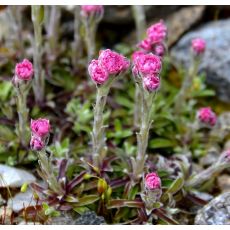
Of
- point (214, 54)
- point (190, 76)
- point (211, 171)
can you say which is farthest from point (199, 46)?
point (211, 171)

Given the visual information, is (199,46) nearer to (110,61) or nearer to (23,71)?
(110,61)

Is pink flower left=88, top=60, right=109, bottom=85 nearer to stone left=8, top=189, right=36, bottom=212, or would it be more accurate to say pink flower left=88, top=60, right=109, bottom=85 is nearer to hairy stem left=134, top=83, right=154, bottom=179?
hairy stem left=134, top=83, right=154, bottom=179

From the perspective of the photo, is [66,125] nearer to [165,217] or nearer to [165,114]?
[165,114]

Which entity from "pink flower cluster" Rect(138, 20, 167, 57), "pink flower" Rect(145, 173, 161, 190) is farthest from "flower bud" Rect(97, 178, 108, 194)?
"pink flower cluster" Rect(138, 20, 167, 57)

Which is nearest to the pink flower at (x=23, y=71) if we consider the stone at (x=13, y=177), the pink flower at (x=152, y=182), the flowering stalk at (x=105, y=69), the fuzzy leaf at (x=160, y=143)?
the flowering stalk at (x=105, y=69)

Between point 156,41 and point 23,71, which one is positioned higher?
point 156,41
